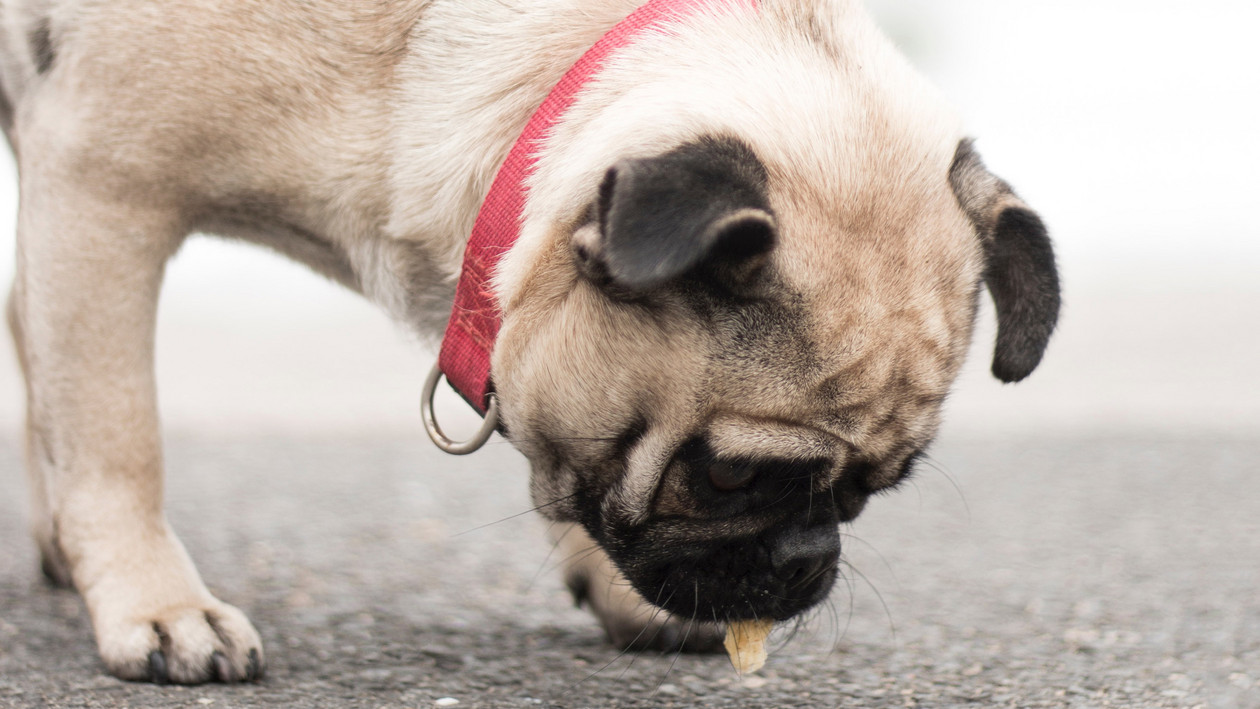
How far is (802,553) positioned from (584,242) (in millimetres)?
785

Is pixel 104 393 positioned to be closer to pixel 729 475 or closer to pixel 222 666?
pixel 222 666

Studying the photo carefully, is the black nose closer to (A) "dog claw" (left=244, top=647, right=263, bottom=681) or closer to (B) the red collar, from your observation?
(B) the red collar

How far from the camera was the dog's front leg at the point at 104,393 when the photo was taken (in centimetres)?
285

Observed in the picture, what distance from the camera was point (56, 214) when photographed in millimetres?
2885

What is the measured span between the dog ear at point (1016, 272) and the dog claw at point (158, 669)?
2011 mm

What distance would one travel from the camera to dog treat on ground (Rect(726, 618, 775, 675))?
104 inches

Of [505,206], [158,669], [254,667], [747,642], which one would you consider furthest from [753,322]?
[158,669]

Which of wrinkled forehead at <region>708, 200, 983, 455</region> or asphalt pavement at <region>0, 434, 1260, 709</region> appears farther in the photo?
asphalt pavement at <region>0, 434, 1260, 709</region>

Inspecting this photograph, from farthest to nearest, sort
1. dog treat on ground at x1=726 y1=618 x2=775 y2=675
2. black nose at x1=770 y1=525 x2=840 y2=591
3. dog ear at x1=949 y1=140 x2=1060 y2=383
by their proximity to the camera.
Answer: dog ear at x1=949 y1=140 x2=1060 y2=383 < dog treat on ground at x1=726 y1=618 x2=775 y2=675 < black nose at x1=770 y1=525 x2=840 y2=591

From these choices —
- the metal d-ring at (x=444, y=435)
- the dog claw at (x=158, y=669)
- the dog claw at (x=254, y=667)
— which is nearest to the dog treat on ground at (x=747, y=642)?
the metal d-ring at (x=444, y=435)

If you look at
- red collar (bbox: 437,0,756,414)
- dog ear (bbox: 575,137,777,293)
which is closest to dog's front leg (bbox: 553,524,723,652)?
red collar (bbox: 437,0,756,414)

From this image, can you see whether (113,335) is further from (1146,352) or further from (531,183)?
(1146,352)

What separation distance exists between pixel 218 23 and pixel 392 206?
57 cm

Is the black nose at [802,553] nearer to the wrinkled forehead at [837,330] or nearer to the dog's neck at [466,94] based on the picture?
the wrinkled forehead at [837,330]
